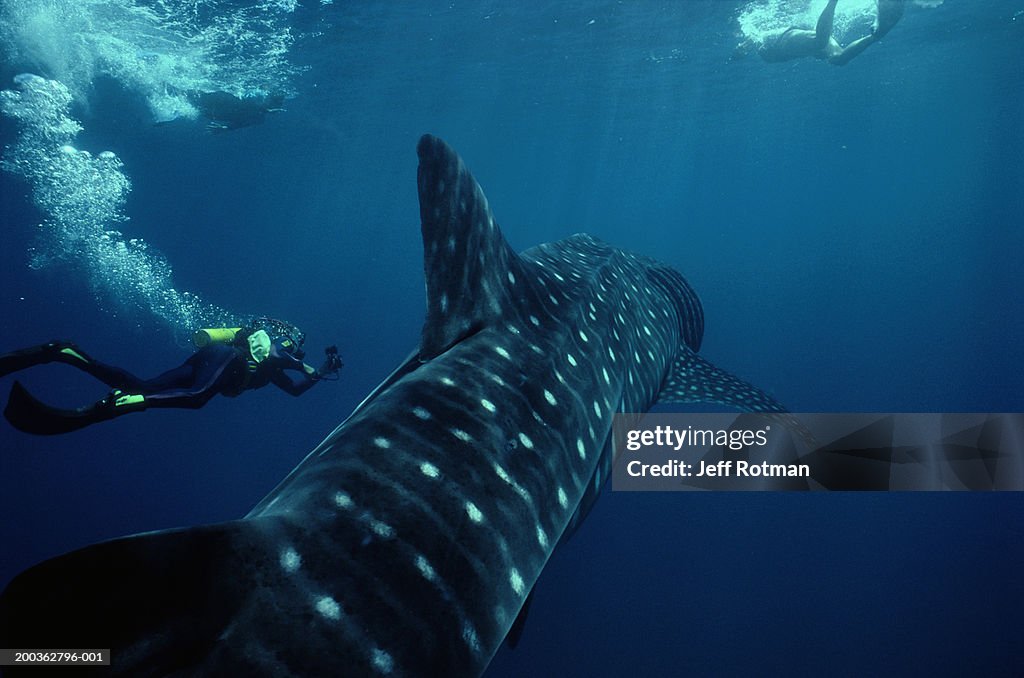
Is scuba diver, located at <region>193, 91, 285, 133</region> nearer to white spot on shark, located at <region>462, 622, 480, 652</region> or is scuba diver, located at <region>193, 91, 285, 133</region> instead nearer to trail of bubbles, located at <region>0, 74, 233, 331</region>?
trail of bubbles, located at <region>0, 74, 233, 331</region>

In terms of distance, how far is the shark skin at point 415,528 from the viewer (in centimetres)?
126

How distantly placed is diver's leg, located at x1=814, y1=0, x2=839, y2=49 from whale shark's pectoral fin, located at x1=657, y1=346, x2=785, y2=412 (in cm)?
1667

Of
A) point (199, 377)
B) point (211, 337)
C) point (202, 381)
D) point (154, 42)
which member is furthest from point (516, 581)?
point (154, 42)

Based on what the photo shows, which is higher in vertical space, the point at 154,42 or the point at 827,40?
the point at 827,40

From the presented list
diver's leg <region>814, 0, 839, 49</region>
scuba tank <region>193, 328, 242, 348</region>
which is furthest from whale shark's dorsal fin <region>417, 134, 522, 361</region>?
diver's leg <region>814, 0, 839, 49</region>

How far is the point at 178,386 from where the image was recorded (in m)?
7.47

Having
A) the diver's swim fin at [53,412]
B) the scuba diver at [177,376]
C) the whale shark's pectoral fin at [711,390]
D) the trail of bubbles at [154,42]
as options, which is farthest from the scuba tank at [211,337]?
the trail of bubbles at [154,42]

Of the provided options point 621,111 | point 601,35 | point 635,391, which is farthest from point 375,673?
point 621,111

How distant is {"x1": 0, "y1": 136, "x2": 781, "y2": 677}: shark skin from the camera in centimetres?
126

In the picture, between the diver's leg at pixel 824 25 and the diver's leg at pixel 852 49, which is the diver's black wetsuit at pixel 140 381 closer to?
the diver's leg at pixel 824 25

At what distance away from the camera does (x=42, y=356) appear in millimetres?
6797

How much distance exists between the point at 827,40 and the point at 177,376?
2181 centimetres

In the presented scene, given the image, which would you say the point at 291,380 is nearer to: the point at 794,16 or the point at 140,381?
the point at 140,381

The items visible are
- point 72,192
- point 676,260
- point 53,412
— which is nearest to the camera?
point 53,412
